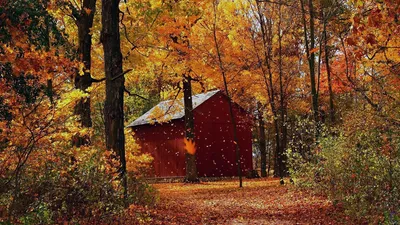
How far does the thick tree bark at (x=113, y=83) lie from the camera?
962 cm

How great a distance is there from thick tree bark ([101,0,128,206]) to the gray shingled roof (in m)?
10.1

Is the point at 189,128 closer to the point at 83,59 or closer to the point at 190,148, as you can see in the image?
the point at 190,148

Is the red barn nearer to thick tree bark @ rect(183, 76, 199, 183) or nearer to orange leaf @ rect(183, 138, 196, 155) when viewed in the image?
thick tree bark @ rect(183, 76, 199, 183)

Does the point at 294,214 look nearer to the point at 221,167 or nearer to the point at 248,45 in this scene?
the point at 248,45

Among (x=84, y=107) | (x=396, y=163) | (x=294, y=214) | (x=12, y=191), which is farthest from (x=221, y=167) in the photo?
(x=12, y=191)

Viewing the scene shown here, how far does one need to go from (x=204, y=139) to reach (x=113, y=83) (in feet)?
55.8

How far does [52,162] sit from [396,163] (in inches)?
237

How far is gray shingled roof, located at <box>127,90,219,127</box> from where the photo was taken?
68.8ft

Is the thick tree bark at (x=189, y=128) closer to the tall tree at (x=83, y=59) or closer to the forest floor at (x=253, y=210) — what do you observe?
the forest floor at (x=253, y=210)

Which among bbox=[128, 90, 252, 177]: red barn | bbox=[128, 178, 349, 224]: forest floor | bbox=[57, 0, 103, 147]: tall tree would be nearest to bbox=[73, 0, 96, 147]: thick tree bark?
bbox=[57, 0, 103, 147]: tall tree

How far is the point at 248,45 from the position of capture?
67.5 feet

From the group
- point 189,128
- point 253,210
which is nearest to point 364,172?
point 253,210

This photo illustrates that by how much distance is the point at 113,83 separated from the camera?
9.69 meters

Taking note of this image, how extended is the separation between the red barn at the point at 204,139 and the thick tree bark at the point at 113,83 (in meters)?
15.6
